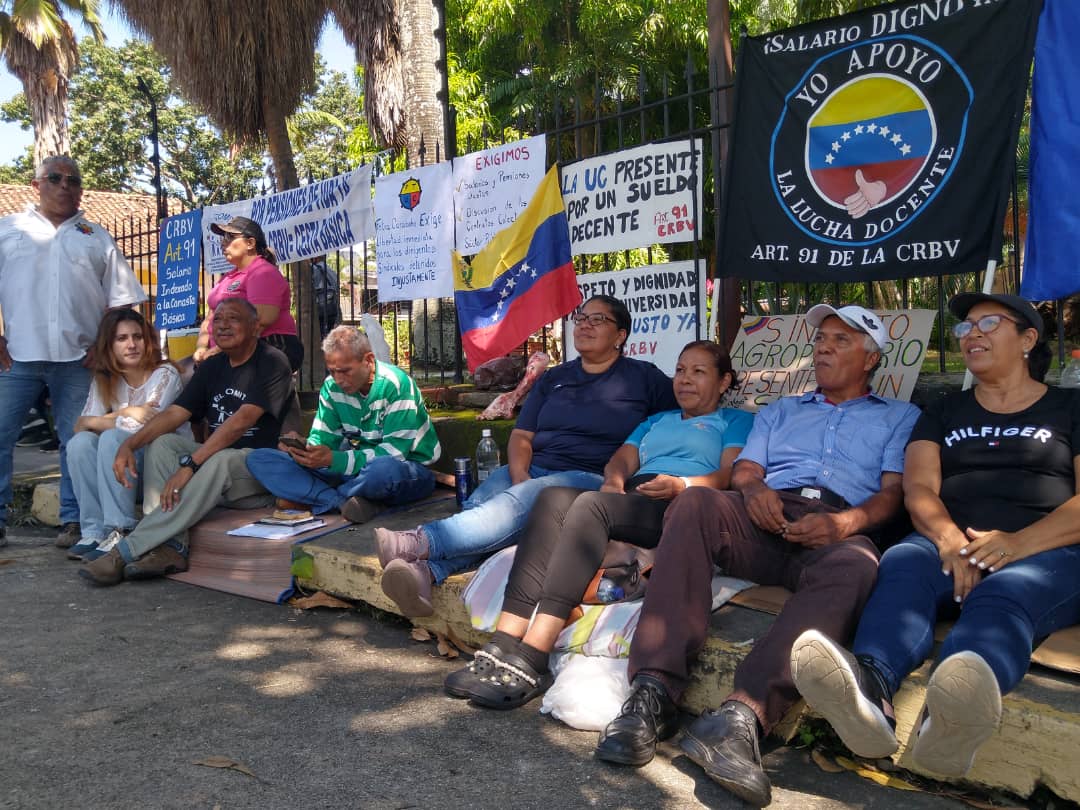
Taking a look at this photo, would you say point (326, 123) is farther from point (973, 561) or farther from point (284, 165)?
point (973, 561)

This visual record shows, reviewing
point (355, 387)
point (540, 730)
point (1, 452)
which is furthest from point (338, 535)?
point (1, 452)

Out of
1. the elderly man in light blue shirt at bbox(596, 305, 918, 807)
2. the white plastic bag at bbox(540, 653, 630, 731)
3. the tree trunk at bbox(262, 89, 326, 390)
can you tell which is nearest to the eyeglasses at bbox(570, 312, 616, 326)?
the elderly man in light blue shirt at bbox(596, 305, 918, 807)

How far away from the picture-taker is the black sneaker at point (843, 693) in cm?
260

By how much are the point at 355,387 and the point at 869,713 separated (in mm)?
3459

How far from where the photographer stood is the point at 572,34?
24.0 metres

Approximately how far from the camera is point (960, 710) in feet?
8.12

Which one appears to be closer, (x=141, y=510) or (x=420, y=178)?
(x=141, y=510)

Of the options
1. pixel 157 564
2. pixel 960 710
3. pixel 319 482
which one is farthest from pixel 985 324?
pixel 157 564

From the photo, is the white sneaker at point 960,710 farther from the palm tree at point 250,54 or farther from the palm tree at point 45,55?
the palm tree at point 45,55

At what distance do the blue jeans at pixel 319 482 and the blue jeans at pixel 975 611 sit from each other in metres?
2.83

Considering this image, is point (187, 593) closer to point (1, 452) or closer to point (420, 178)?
point (1, 452)

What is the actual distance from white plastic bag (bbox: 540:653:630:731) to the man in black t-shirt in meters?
2.79

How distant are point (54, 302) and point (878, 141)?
5.01 metres

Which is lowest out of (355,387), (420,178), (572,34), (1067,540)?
(1067,540)
